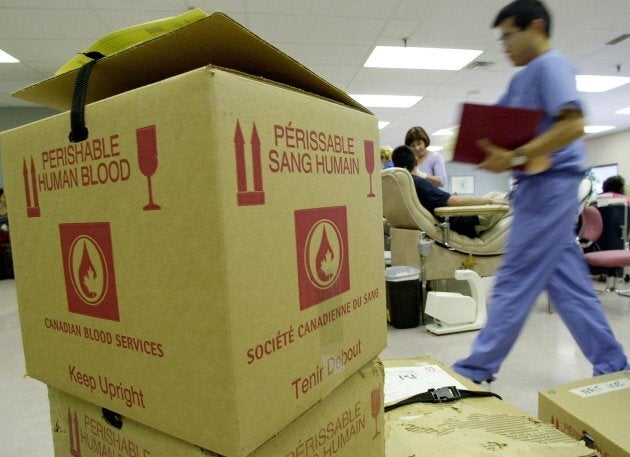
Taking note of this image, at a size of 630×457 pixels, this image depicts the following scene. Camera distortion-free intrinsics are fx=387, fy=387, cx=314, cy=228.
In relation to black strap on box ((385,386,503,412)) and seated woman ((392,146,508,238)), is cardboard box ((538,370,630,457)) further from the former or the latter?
seated woman ((392,146,508,238))

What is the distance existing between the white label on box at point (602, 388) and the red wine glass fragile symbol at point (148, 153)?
991mm

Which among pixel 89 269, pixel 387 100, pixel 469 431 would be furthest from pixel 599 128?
pixel 89 269

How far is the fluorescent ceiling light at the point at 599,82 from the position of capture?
201 inches

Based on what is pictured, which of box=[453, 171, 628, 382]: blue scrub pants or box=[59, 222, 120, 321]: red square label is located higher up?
box=[59, 222, 120, 321]: red square label

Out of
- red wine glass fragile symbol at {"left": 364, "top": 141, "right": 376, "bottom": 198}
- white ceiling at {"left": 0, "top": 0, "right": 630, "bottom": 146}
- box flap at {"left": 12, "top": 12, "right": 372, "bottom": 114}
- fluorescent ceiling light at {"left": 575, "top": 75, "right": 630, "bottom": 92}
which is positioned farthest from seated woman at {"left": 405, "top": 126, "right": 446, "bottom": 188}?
fluorescent ceiling light at {"left": 575, "top": 75, "right": 630, "bottom": 92}

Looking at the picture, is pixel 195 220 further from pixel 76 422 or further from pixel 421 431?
pixel 421 431

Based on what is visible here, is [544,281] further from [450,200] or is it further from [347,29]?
[347,29]

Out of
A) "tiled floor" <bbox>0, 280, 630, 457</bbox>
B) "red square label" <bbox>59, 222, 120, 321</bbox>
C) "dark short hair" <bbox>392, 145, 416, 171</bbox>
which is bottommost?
"tiled floor" <bbox>0, 280, 630, 457</bbox>

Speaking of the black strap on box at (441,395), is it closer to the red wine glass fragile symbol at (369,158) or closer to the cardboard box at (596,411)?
the cardboard box at (596,411)

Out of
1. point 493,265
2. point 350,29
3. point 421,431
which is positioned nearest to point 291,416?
point 421,431

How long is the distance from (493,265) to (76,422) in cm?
222

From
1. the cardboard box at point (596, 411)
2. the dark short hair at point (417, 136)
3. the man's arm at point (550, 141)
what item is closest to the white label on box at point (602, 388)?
the cardboard box at point (596, 411)

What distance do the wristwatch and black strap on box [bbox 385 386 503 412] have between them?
70 cm

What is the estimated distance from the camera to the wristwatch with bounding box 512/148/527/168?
1.14m
